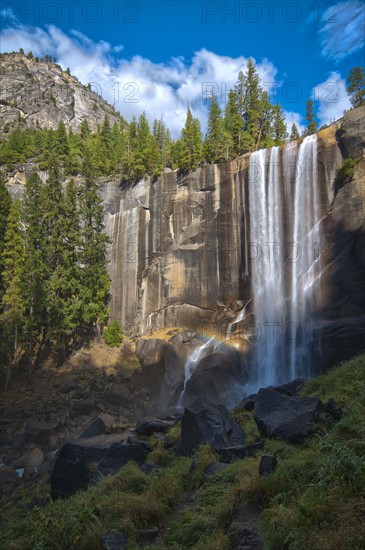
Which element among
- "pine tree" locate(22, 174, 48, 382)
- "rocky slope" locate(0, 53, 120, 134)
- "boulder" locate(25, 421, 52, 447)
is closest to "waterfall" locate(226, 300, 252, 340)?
"pine tree" locate(22, 174, 48, 382)

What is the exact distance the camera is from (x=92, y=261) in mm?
39469

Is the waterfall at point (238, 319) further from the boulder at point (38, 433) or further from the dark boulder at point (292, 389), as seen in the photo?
the dark boulder at point (292, 389)

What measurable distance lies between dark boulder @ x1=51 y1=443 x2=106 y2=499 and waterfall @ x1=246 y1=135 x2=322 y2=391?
18140 mm

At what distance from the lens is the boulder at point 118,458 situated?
11656mm

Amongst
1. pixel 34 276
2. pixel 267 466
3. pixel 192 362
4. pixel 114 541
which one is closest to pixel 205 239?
pixel 192 362

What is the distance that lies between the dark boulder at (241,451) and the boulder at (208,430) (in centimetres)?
88

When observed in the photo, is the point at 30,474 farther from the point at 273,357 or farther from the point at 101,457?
the point at 273,357

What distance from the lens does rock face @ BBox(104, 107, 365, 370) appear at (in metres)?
28.3

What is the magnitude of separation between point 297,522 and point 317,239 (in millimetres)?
28569

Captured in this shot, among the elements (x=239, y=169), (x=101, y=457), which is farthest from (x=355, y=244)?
(x=101, y=457)

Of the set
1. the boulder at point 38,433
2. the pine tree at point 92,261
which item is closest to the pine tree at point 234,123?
the pine tree at point 92,261

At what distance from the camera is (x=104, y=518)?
23.8ft

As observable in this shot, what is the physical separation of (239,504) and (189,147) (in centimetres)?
4214

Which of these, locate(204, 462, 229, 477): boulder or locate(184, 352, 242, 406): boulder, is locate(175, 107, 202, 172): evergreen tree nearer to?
locate(184, 352, 242, 406): boulder
